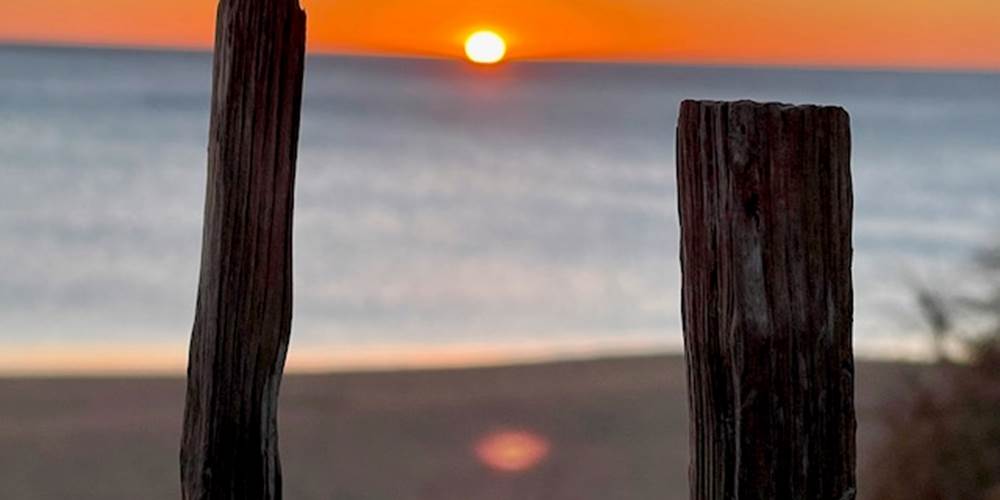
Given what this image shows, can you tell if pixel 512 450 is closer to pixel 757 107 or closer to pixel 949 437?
pixel 949 437

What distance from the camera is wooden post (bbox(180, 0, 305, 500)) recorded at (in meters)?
2.09

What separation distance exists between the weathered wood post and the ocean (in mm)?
4266

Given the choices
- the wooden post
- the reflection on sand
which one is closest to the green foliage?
the reflection on sand

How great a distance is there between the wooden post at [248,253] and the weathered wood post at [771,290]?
569 mm

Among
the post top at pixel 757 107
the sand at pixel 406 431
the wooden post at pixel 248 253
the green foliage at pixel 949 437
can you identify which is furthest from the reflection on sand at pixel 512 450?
the post top at pixel 757 107

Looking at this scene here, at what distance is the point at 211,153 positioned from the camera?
215cm

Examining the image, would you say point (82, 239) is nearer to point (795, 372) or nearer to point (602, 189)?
point (602, 189)

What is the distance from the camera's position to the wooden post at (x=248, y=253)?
2.09 metres

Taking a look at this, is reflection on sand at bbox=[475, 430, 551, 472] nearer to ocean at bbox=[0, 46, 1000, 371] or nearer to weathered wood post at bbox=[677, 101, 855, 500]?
ocean at bbox=[0, 46, 1000, 371]

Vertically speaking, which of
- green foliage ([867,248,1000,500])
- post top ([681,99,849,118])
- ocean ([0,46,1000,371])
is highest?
ocean ([0,46,1000,371])

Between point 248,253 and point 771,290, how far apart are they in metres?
0.73

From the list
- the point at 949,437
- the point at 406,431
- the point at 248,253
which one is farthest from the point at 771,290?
the point at 406,431

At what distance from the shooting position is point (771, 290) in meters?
1.98

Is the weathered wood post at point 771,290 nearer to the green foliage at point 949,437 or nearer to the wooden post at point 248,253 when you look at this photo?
the wooden post at point 248,253
